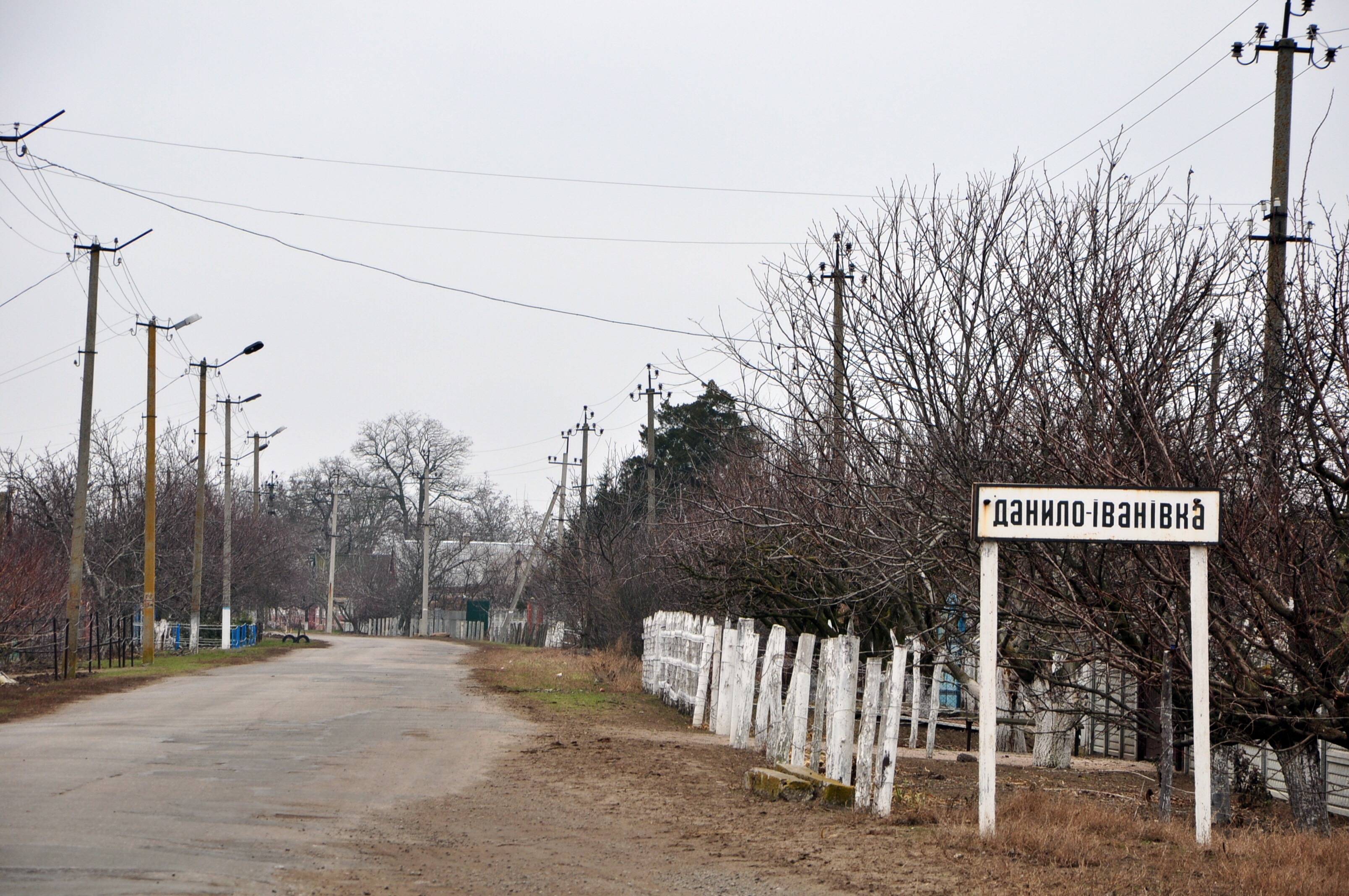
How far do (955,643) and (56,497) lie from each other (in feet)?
102

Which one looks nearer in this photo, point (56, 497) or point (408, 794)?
point (408, 794)

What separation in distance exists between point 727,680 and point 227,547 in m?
29.5

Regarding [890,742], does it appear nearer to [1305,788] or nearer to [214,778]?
[1305,788]

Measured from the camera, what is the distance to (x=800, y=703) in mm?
11219

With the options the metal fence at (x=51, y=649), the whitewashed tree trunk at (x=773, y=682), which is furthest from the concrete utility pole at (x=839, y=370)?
the metal fence at (x=51, y=649)

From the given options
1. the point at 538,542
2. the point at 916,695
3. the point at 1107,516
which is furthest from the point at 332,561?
the point at 1107,516

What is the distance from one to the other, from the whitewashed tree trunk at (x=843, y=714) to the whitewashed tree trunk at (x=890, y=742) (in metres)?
0.51

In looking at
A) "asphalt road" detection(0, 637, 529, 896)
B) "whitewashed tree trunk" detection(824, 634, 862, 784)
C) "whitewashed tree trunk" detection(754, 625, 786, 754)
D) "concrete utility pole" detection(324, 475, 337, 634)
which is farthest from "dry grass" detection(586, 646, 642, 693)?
"concrete utility pole" detection(324, 475, 337, 634)

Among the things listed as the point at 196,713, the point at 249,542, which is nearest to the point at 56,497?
the point at 249,542

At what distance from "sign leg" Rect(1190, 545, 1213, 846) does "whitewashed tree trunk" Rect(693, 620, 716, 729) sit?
32.5ft

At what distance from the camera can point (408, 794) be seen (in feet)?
32.4

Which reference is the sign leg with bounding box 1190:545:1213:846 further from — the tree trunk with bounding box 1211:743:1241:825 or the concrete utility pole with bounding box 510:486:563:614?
the concrete utility pole with bounding box 510:486:563:614

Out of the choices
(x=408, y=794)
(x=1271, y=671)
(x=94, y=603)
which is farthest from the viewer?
(x=94, y=603)

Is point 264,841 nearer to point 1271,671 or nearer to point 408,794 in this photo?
point 408,794
